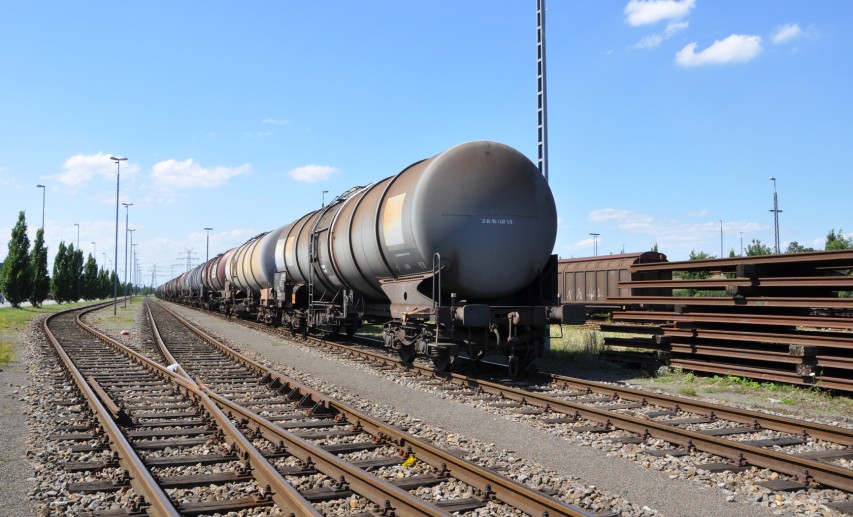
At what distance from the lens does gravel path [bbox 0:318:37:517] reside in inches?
195

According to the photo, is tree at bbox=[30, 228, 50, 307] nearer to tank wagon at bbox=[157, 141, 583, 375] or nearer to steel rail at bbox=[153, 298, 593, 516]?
tank wagon at bbox=[157, 141, 583, 375]

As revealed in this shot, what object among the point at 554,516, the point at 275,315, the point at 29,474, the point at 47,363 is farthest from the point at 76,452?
the point at 275,315

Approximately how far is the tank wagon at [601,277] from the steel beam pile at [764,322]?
11.2 m

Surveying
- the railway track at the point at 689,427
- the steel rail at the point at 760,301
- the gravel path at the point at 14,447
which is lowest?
the gravel path at the point at 14,447

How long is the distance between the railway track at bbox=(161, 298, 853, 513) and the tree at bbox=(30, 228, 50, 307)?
4884 cm

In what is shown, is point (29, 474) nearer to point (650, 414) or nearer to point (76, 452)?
point (76, 452)

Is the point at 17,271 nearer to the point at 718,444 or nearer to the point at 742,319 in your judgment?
the point at 742,319

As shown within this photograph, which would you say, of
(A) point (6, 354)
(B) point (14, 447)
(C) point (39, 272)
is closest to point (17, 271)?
(C) point (39, 272)

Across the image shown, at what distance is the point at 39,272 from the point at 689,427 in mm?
53904

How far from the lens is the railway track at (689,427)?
5.56 m

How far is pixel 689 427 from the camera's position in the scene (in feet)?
24.8

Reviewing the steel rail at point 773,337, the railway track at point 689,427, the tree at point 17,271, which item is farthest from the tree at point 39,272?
the steel rail at point 773,337

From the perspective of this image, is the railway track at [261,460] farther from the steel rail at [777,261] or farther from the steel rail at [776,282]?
the steel rail at [777,261]

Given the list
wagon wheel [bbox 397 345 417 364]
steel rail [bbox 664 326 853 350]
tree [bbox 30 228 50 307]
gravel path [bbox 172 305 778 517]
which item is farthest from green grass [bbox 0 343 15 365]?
tree [bbox 30 228 50 307]
